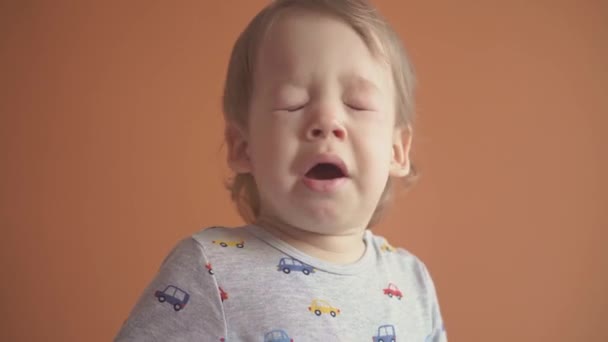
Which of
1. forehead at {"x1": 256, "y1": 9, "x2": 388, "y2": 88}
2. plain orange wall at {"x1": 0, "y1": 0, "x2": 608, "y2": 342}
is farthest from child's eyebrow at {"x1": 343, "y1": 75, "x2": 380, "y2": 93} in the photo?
plain orange wall at {"x1": 0, "y1": 0, "x2": 608, "y2": 342}

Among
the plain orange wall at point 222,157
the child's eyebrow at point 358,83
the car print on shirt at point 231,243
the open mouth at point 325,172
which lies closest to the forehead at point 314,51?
the child's eyebrow at point 358,83

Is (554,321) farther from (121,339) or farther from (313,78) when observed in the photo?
(121,339)

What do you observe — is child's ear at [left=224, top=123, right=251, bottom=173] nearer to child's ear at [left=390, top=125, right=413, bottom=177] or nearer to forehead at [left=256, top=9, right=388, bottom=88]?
forehead at [left=256, top=9, right=388, bottom=88]

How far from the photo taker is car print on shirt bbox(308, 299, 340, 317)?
670mm

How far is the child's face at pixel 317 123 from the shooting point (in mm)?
671

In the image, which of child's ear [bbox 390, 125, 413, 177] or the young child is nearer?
the young child

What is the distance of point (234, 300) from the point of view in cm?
63

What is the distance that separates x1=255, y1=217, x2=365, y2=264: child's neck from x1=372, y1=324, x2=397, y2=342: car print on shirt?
0.10 metres

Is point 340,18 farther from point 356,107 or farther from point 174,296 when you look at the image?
point 174,296

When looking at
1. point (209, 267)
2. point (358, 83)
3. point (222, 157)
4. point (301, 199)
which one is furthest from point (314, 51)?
point (222, 157)

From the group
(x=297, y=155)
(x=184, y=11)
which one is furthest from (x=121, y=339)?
(x=184, y=11)

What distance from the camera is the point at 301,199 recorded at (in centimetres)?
68

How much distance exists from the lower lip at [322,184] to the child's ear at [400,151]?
0.17 metres

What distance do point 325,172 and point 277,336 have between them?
8.0 inches
